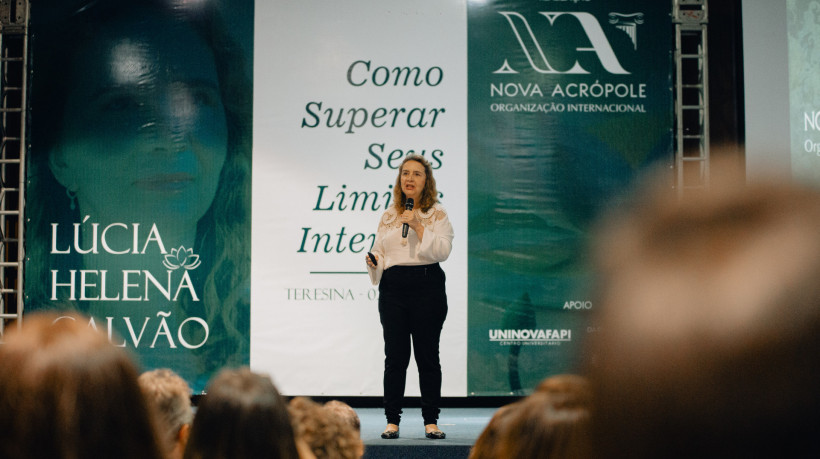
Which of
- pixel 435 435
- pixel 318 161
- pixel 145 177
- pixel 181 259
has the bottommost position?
pixel 435 435

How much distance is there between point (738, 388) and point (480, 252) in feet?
15.1

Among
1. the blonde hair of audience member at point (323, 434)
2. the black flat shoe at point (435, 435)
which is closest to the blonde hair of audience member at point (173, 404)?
the blonde hair of audience member at point (323, 434)

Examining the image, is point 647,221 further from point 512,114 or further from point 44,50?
point 44,50

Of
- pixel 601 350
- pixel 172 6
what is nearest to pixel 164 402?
pixel 601 350

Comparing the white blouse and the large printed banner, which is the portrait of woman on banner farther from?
the white blouse

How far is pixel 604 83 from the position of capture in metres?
4.98

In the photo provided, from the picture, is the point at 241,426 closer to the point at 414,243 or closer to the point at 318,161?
the point at 414,243

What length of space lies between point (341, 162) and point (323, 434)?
11.2 feet

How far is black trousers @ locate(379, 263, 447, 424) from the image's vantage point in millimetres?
3572

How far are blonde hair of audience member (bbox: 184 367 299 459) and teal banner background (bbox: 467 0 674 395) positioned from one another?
12.5 ft

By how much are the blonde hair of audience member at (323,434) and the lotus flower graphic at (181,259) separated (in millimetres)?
3447

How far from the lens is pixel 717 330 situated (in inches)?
12.6

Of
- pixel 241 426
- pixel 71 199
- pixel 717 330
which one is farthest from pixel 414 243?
pixel 717 330

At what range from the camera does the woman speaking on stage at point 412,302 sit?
11.7ft
